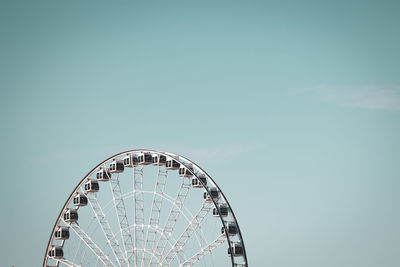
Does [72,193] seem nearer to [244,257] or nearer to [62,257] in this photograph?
[62,257]

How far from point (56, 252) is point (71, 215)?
408 centimetres

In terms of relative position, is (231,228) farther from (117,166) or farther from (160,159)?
(117,166)

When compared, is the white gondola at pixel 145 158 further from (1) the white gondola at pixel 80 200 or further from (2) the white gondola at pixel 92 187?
(1) the white gondola at pixel 80 200

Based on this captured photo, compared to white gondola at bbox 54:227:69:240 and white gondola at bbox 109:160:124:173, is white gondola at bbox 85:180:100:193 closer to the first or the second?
white gondola at bbox 109:160:124:173

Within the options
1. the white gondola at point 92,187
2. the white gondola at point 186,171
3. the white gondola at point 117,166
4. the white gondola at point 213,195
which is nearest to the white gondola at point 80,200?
the white gondola at point 92,187

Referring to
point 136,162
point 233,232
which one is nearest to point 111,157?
point 136,162

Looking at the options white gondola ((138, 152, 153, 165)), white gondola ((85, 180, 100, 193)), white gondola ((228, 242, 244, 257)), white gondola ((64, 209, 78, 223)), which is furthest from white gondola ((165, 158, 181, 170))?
white gondola ((64, 209, 78, 223))

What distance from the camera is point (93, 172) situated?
74688 mm

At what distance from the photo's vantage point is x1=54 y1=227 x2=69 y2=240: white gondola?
3022 inches

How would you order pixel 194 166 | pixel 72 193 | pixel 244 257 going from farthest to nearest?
pixel 72 193 < pixel 194 166 < pixel 244 257

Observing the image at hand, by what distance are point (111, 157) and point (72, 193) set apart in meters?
5.94

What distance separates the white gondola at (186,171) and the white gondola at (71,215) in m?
12.2

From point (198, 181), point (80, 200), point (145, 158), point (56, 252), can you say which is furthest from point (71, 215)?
point (198, 181)

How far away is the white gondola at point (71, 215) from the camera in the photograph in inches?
3000
